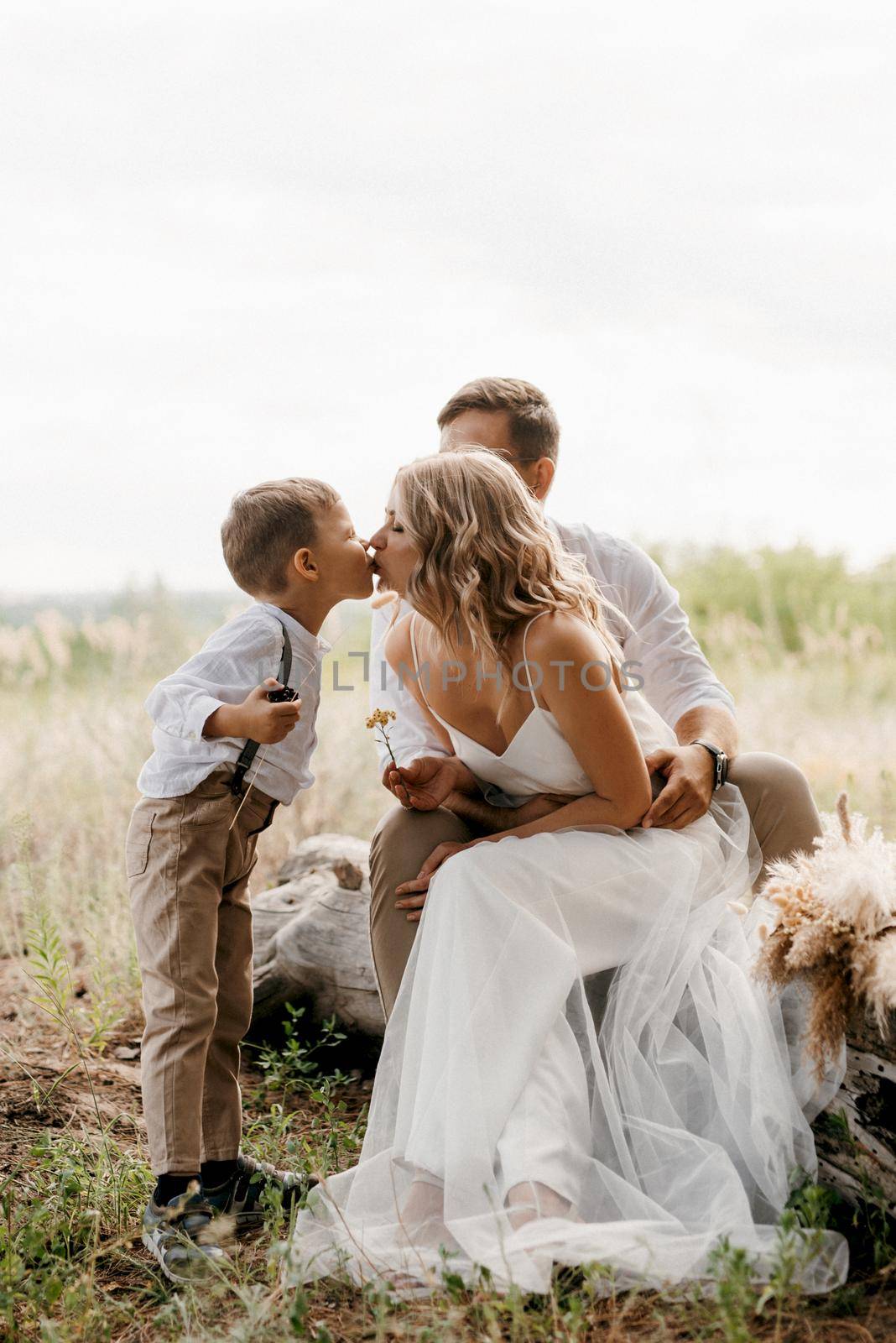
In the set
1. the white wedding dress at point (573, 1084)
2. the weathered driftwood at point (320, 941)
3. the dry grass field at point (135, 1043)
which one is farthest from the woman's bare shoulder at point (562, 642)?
the weathered driftwood at point (320, 941)

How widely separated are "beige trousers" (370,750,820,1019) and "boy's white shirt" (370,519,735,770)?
37 centimetres

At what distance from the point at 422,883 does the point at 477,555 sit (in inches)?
30.7

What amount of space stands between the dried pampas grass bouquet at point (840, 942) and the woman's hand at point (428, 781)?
0.89 m

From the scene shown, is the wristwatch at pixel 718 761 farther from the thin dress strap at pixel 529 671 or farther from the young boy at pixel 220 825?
the young boy at pixel 220 825

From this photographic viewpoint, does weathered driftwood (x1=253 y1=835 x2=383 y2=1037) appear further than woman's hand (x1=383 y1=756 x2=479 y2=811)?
Yes

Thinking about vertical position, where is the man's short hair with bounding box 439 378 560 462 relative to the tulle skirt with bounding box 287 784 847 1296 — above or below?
above

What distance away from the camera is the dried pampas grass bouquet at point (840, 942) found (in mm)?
2168

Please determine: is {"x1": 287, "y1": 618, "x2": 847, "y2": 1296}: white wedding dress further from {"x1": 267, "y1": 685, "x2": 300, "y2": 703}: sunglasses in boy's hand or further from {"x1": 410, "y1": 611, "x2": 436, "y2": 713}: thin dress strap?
{"x1": 267, "y1": 685, "x2": 300, "y2": 703}: sunglasses in boy's hand

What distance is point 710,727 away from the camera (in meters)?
3.16

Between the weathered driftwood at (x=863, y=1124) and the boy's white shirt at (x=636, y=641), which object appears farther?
the boy's white shirt at (x=636, y=641)

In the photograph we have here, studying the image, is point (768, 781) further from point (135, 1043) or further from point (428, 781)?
point (135, 1043)

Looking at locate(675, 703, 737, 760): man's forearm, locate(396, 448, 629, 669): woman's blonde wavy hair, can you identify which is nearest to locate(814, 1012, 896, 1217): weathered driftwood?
locate(675, 703, 737, 760): man's forearm

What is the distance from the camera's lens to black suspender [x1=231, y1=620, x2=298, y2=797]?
262 cm

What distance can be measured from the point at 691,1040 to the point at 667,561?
9.32 meters
